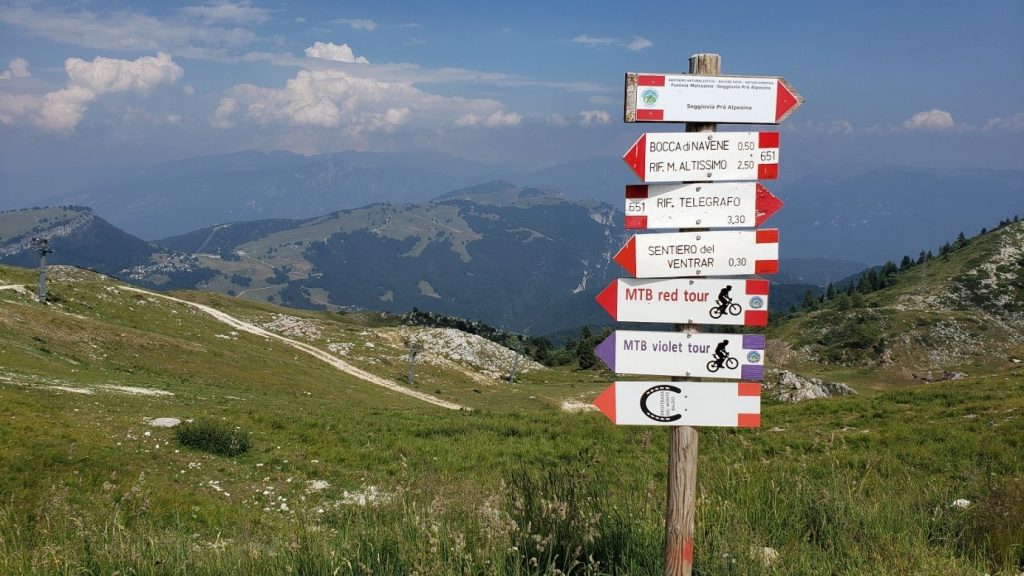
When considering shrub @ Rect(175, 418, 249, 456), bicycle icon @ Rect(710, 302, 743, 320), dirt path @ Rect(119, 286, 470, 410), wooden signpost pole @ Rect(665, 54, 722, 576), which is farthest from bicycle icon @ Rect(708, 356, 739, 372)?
dirt path @ Rect(119, 286, 470, 410)

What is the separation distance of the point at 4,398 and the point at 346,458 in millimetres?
10811

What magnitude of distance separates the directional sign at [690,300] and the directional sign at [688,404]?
60cm

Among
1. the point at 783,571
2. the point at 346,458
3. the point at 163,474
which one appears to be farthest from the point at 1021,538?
the point at 163,474

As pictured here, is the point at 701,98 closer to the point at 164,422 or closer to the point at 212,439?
the point at 212,439

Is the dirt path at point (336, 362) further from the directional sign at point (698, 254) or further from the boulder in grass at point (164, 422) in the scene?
the directional sign at point (698, 254)

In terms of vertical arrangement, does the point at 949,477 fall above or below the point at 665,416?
below

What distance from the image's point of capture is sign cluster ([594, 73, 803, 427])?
544 centimetres

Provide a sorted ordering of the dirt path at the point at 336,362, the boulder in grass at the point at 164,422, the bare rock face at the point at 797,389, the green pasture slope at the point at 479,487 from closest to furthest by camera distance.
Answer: the green pasture slope at the point at 479,487 → the boulder in grass at the point at 164,422 → the bare rock face at the point at 797,389 → the dirt path at the point at 336,362

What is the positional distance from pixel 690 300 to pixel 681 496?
1798 mm

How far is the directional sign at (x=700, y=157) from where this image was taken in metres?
5.59

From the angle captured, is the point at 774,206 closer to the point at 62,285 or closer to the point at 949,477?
the point at 949,477

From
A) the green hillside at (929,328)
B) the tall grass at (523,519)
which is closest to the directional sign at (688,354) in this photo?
the tall grass at (523,519)

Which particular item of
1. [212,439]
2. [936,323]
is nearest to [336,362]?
[212,439]

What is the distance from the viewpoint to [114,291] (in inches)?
2200
